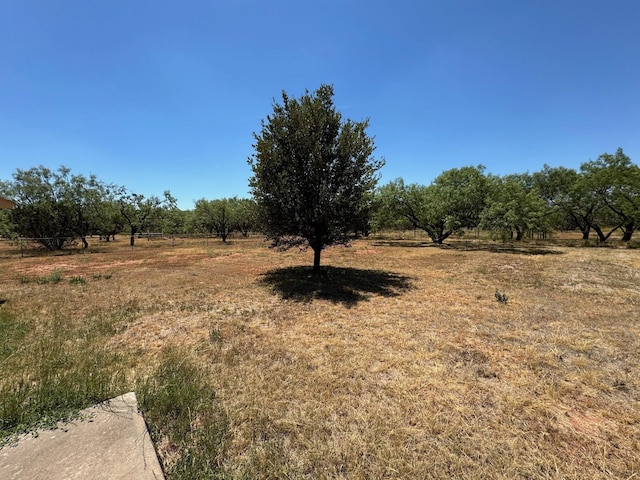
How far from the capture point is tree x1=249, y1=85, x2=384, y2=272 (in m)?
9.99

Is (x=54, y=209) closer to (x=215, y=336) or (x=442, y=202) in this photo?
(x=215, y=336)

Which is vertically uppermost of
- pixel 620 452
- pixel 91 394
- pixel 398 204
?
pixel 398 204

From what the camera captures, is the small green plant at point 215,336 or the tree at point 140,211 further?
the tree at point 140,211

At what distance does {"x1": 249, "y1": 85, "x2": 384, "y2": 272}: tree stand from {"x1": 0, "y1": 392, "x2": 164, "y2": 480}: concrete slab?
800cm

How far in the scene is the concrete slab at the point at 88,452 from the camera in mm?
2186

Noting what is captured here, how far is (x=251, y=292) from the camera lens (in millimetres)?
9391

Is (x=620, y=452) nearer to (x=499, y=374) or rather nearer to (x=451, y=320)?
(x=499, y=374)

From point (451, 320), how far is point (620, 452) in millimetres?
3869

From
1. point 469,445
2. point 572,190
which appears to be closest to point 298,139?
point 469,445

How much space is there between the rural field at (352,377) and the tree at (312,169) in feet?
10.3

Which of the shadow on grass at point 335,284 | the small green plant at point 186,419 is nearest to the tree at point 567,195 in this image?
the shadow on grass at point 335,284

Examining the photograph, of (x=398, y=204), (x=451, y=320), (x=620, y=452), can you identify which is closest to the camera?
(x=620, y=452)

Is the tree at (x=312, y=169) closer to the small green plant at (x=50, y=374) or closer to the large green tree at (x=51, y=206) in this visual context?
the small green plant at (x=50, y=374)

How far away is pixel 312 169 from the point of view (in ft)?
33.6
